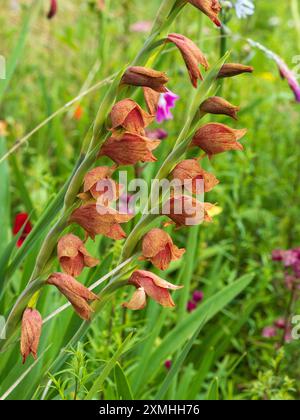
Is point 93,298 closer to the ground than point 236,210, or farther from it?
closer to the ground

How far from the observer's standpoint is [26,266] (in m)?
1.49

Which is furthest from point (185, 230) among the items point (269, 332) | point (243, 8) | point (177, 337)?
point (243, 8)

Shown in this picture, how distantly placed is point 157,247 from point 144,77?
8.0 inches

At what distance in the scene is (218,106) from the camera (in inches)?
39.6

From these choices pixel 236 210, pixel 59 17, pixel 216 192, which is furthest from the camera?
pixel 59 17

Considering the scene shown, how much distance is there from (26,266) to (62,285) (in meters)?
0.52

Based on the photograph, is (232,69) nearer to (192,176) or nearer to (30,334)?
(192,176)

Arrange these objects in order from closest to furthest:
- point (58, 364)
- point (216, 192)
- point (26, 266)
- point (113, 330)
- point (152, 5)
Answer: point (58, 364)
point (26, 266)
point (113, 330)
point (216, 192)
point (152, 5)

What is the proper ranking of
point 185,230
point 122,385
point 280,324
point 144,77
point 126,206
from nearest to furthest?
point 144,77, point 122,385, point 126,206, point 280,324, point 185,230

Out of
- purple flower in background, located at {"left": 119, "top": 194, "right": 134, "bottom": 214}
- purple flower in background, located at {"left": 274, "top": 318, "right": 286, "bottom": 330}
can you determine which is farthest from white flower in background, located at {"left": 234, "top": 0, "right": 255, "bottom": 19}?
purple flower in background, located at {"left": 274, "top": 318, "right": 286, "bottom": 330}

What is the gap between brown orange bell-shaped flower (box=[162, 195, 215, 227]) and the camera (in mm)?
995

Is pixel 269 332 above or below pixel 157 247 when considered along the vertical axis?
below
